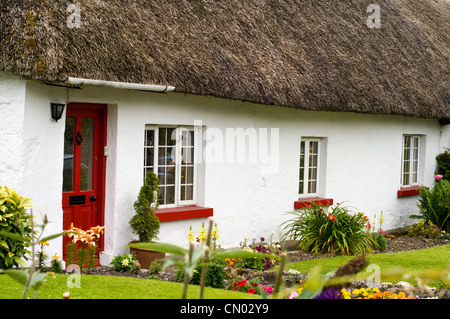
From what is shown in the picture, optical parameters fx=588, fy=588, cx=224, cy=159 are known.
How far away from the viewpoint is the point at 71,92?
761 cm

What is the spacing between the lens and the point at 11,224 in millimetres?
6191

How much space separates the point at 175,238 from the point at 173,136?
1.56m

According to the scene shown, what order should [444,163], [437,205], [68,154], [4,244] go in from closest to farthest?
[4,244], [68,154], [437,205], [444,163]

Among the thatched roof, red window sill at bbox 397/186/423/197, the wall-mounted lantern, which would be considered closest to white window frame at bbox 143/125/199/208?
the thatched roof

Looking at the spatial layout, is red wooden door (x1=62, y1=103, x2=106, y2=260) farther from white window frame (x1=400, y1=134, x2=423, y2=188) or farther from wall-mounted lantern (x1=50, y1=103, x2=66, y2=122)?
white window frame (x1=400, y1=134, x2=423, y2=188)

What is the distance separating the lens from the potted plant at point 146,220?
816 cm

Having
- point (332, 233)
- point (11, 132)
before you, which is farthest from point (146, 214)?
point (332, 233)

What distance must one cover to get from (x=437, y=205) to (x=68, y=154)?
7885 millimetres

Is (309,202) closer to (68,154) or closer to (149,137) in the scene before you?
(149,137)

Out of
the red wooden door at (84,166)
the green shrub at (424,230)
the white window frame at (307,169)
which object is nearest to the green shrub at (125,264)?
the red wooden door at (84,166)

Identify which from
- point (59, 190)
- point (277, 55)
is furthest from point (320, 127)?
point (59, 190)

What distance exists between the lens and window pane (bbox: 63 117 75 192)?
8102mm
